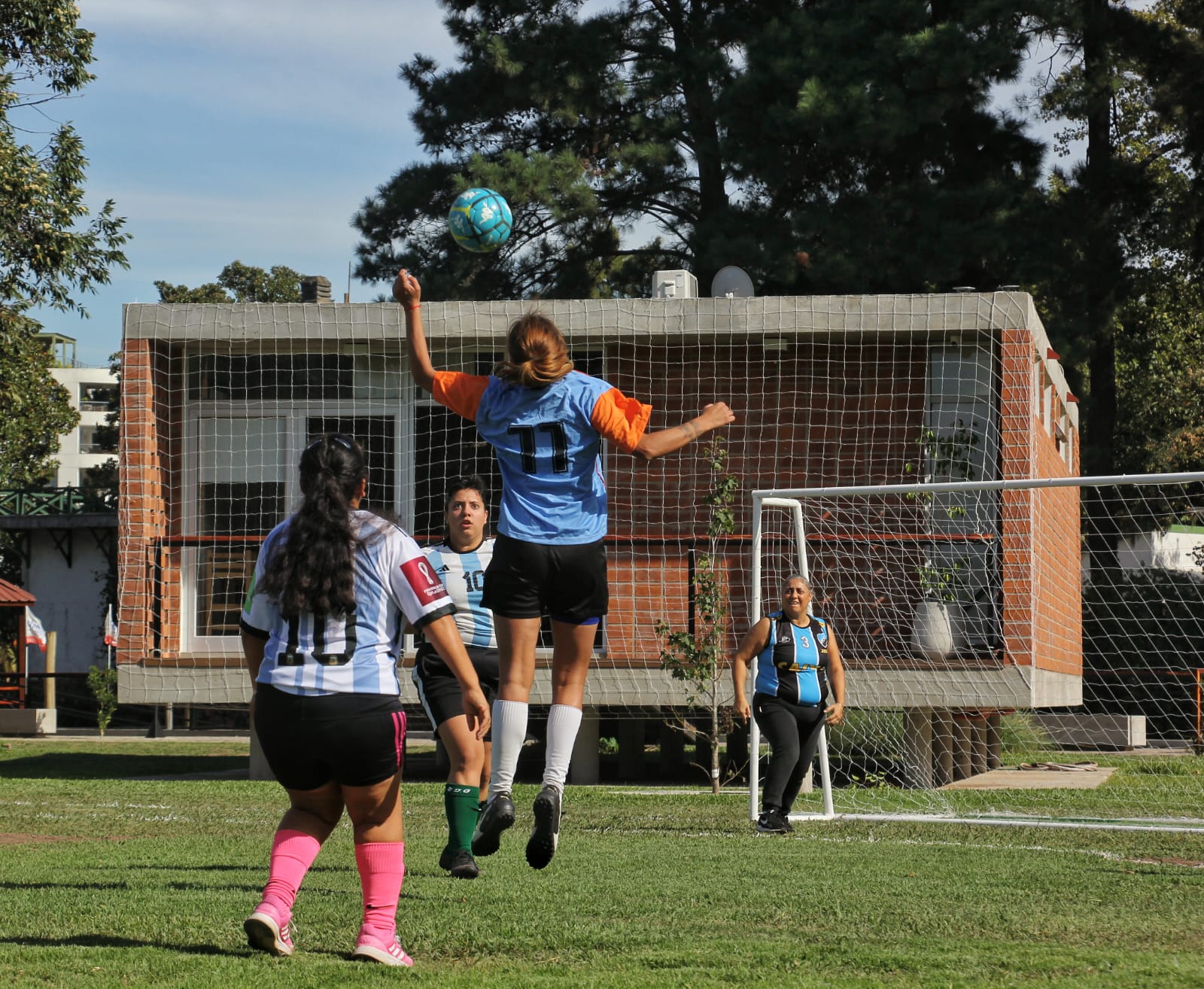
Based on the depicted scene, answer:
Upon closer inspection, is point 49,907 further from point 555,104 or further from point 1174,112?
point 1174,112

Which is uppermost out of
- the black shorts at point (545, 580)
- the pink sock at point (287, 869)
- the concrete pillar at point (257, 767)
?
the black shorts at point (545, 580)

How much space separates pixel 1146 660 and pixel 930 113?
10209 millimetres

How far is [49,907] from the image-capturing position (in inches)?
254

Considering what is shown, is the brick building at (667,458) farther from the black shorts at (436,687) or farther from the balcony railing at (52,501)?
the balcony railing at (52,501)

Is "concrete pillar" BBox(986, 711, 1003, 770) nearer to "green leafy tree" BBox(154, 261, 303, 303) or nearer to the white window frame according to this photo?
the white window frame

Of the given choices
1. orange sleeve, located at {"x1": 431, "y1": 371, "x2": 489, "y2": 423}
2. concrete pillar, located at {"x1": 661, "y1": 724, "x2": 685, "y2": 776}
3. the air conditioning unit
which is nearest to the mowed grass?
orange sleeve, located at {"x1": 431, "y1": 371, "x2": 489, "y2": 423}

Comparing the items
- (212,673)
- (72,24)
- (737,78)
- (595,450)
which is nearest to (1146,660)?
(737,78)

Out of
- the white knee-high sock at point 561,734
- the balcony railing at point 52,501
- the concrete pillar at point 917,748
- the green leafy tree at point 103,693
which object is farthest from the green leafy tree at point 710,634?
the balcony railing at point 52,501

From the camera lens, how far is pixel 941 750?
53.5ft

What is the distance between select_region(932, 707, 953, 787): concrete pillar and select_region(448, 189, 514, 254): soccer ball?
7673 millimetres

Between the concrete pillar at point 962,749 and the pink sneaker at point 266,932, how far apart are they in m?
12.2

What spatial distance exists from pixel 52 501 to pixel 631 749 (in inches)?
1370

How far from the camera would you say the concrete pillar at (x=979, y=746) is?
1798 centimetres

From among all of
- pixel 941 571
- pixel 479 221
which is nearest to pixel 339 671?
pixel 479 221
